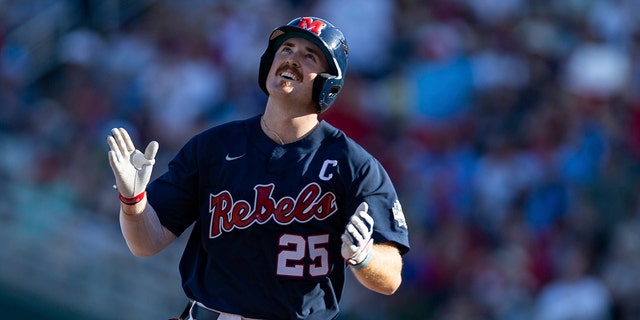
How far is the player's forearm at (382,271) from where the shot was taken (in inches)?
163

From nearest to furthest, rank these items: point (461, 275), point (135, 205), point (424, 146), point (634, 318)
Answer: point (135, 205) → point (634, 318) → point (461, 275) → point (424, 146)

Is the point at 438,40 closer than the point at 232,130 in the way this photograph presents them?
No

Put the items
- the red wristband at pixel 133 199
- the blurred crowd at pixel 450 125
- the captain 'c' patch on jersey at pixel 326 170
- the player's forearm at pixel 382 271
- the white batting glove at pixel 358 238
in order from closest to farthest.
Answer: the white batting glove at pixel 358 238
the player's forearm at pixel 382 271
the red wristband at pixel 133 199
the captain 'c' patch on jersey at pixel 326 170
the blurred crowd at pixel 450 125

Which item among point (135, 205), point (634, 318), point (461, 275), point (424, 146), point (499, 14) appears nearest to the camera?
point (135, 205)

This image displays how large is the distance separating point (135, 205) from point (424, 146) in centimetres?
512

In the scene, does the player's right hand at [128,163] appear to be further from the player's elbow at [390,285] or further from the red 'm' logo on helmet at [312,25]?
the player's elbow at [390,285]

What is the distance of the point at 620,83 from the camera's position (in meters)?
8.88

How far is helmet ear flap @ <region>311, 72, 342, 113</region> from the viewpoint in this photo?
14.5 feet

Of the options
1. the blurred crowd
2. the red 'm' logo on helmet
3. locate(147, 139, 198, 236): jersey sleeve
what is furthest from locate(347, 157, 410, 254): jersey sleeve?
the blurred crowd

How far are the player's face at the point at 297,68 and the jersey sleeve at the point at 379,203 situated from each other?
364 millimetres

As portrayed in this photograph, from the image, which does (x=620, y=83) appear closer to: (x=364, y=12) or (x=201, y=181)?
(x=364, y=12)

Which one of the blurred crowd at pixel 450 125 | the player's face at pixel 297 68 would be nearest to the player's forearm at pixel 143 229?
the player's face at pixel 297 68

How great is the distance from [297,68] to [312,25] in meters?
0.17

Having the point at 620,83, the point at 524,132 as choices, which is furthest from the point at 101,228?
the point at 620,83
